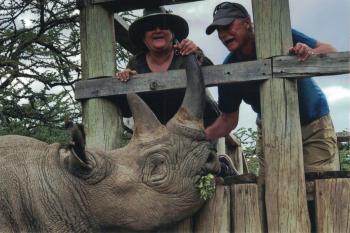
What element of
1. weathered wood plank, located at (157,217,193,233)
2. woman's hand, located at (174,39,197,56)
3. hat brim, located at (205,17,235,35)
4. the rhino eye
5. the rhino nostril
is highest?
hat brim, located at (205,17,235,35)

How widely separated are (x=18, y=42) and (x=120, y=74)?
5039 millimetres

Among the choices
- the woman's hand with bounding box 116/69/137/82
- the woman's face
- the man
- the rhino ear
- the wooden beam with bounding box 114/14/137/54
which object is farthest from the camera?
the wooden beam with bounding box 114/14/137/54

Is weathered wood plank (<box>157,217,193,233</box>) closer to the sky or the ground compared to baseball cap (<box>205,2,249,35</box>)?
closer to the ground

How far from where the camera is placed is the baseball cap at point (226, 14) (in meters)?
5.89

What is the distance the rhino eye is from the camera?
5.13 meters

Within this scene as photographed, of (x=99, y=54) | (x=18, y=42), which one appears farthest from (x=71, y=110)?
(x=99, y=54)

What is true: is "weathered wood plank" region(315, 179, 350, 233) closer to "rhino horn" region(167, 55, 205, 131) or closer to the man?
the man

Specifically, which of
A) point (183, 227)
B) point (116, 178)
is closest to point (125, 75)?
point (116, 178)

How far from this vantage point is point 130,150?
5.29 metres

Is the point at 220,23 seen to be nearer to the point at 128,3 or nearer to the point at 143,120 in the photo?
the point at 128,3

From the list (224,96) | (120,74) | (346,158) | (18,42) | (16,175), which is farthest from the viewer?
(346,158)

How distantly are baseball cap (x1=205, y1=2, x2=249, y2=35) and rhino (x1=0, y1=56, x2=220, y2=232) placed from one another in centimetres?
73

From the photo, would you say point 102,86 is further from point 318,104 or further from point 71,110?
point 71,110

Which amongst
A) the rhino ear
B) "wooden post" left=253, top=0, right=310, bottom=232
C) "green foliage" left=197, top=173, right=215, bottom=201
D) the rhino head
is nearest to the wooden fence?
"wooden post" left=253, top=0, right=310, bottom=232
